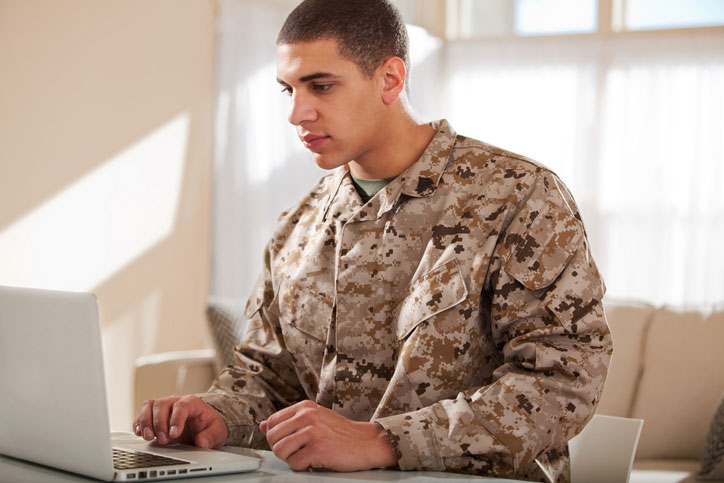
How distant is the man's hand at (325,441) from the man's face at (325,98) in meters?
0.47

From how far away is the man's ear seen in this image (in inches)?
59.7

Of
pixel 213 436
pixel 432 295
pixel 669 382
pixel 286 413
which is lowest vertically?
pixel 669 382

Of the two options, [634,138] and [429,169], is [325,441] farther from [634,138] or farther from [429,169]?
[634,138]

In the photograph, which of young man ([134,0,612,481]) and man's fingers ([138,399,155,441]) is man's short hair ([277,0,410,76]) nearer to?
young man ([134,0,612,481])

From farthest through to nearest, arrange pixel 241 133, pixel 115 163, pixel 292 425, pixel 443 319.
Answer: pixel 241 133
pixel 115 163
pixel 443 319
pixel 292 425

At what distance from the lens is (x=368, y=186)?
5.16 ft

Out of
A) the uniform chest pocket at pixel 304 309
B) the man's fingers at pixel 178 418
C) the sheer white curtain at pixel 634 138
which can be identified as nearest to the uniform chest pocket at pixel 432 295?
the uniform chest pocket at pixel 304 309

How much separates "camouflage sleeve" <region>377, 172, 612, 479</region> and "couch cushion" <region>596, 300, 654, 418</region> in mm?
1538

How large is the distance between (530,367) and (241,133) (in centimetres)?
350

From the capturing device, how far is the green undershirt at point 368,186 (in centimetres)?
156

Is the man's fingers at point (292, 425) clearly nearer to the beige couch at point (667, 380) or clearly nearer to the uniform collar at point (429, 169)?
the uniform collar at point (429, 169)

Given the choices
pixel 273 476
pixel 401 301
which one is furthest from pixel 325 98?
pixel 273 476

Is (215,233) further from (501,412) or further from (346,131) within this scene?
(501,412)

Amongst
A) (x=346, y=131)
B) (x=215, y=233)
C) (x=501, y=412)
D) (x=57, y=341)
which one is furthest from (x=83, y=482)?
(x=215, y=233)
